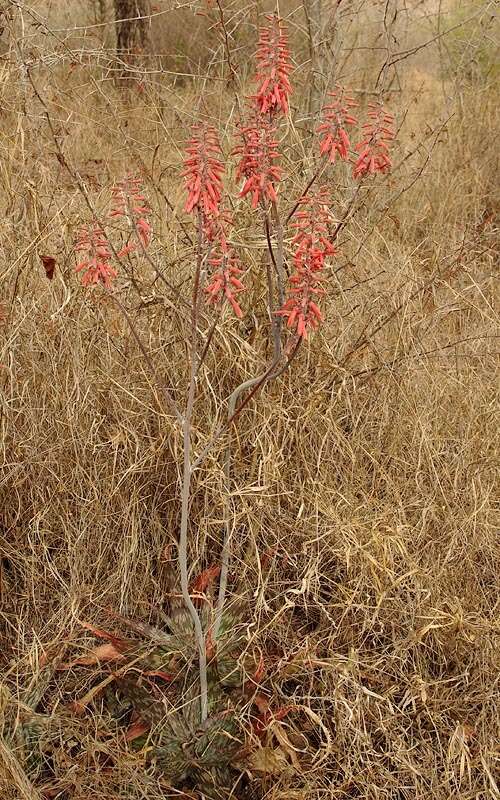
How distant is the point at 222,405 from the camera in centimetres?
219

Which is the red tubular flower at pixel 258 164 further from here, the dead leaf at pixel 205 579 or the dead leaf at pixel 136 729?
the dead leaf at pixel 136 729

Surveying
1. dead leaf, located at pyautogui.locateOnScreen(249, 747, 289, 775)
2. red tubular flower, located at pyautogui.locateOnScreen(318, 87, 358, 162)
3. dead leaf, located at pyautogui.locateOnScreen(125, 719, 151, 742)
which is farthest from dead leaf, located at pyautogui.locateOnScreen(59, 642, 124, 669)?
red tubular flower, located at pyautogui.locateOnScreen(318, 87, 358, 162)

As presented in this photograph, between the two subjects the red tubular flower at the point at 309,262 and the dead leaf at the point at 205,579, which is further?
the dead leaf at the point at 205,579

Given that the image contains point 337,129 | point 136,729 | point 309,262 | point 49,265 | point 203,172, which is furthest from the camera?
point 49,265

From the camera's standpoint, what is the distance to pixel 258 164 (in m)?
1.60

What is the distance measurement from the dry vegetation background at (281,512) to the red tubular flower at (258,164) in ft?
2.13

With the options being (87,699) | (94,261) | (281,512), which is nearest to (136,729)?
(87,699)

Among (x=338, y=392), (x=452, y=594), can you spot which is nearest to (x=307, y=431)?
(x=338, y=392)

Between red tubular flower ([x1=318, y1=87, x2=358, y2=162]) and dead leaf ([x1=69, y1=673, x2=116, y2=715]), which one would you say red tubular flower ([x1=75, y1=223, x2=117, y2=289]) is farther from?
dead leaf ([x1=69, y1=673, x2=116, y2=715])

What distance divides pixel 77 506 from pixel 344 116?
1135 millimetres

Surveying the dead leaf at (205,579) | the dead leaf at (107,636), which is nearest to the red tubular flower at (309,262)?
the dead leaf at (205,579)

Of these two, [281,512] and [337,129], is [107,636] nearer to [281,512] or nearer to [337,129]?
[281,512]

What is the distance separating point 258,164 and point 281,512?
92 cm

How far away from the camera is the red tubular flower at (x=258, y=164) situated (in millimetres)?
1589
